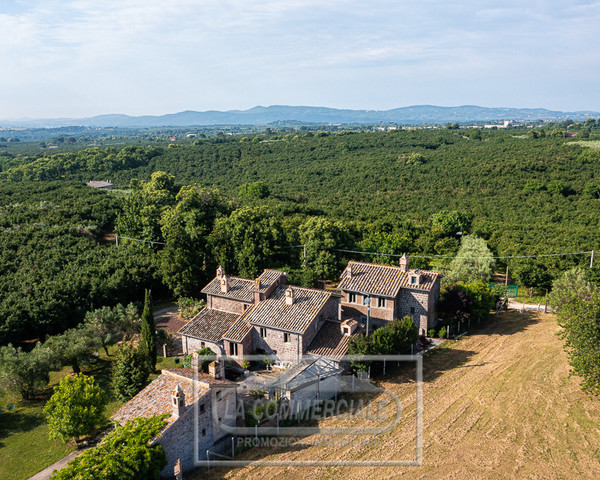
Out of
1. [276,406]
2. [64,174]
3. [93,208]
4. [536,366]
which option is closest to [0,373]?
[276,406]

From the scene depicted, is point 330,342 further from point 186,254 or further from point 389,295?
point 186,254

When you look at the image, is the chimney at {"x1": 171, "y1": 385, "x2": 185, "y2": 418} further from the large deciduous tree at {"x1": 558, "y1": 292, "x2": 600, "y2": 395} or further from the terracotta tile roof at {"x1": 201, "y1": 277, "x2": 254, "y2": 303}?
the large deciduous tree at {"x1": 558, "y1": 292, "x2": 600, "y2": 395}

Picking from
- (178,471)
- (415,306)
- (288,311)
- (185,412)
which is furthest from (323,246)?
(178,471)

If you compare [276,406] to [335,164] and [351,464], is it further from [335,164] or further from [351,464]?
[335,164]

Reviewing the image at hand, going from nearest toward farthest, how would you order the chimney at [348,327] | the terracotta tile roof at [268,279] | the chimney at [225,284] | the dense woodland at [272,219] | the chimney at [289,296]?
the chimney at [348,327], the chimney at [289,296], the terracotta tile roof at [268,279], the chimney at [225,284], the dense woodland at [272,219]

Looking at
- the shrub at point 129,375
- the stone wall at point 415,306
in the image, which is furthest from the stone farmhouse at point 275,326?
the stone wall at point 415,306

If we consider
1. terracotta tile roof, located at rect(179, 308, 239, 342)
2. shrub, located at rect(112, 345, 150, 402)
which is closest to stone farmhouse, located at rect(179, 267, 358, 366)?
terracotta tile roof, located at rect(179, 308, 239, 342)

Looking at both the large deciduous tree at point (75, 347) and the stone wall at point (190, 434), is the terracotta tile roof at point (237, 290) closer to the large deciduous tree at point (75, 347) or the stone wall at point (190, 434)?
the large deciduous tree at point (75, 347)
